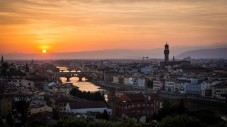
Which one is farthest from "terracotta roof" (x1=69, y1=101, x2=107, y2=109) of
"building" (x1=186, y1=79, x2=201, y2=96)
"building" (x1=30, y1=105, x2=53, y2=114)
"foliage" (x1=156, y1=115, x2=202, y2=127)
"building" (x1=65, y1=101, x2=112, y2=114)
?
"building" (x1=186, y1=79, x2=201, y2=96)

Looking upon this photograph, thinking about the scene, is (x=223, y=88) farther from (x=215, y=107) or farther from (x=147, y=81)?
(x=147, y=81)

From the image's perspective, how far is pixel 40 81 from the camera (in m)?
22.0

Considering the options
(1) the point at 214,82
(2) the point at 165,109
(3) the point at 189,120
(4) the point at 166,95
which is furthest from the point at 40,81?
(3) the point at 189,120

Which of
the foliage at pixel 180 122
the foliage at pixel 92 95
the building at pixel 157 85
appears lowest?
the building at pixel 157 85

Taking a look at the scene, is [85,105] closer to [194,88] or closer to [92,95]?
[92,95]

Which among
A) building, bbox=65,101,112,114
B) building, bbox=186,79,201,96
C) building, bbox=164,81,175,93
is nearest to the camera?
building, bbox=65,101,112,114

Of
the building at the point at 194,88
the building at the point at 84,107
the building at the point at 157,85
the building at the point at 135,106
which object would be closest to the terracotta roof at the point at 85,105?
the building at the point at 84,107

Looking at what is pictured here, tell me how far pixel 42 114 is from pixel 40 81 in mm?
11361

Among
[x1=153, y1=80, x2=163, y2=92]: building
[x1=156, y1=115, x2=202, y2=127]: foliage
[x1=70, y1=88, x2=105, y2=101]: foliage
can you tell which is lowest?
[x1=153, y1=80, x2=163, y2=92]: building

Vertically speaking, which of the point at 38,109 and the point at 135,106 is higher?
the point at 38,109

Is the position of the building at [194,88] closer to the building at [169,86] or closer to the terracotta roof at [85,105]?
the building at [169,86]

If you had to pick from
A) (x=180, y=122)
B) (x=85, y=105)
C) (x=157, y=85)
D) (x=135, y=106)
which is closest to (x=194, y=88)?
(x=157, y=85)

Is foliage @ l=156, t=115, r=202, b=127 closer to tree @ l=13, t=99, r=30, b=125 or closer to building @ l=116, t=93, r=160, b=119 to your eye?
tree @ l=13, t=99, r=30, b=125

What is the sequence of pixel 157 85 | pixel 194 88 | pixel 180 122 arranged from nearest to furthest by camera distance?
pixel 180 122
pixel 194 88
pixel 157 85
